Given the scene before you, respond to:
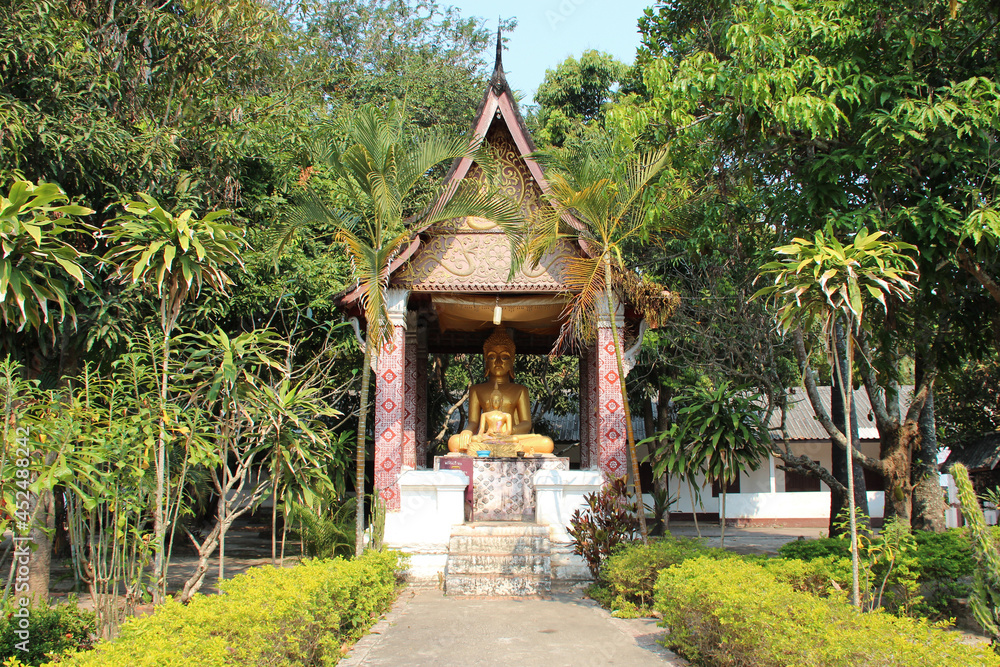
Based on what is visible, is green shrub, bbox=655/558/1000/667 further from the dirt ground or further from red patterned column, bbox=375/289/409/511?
the dirt ground

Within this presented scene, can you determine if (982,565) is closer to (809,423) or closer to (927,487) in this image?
(927,487)

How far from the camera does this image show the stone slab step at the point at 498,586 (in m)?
8.25

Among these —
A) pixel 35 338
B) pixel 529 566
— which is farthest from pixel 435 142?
pixel 35 338

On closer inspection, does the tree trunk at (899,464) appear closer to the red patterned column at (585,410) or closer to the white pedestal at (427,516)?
the red patterned column at (585,410)

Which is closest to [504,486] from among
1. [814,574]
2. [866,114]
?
[814,574]

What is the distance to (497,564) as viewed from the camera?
848 centimetres

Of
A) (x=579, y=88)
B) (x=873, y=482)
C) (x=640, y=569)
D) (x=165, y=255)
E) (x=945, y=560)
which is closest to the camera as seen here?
(x=165, y=255)

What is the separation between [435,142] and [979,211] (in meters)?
5.11

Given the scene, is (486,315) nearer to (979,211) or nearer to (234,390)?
(234,390)

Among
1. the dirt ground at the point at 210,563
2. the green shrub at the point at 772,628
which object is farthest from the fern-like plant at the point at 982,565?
the dirt ground at the point at 210,563

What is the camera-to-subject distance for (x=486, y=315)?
11531 millimetres

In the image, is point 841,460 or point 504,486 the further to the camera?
point 841,460

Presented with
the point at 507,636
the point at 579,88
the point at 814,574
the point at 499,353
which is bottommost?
the point at 507,636

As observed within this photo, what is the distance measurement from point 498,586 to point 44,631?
14.4ft
